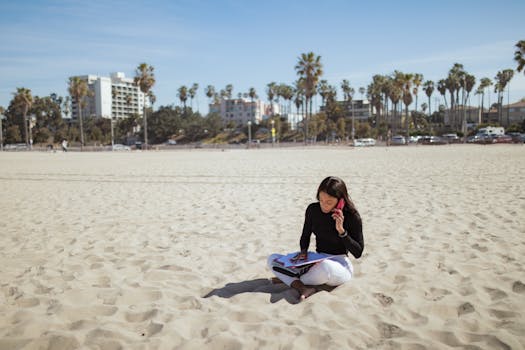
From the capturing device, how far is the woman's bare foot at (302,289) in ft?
12.1

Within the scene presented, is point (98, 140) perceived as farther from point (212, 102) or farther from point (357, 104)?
point (357, 104)

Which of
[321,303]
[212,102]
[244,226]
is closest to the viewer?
[321,303]

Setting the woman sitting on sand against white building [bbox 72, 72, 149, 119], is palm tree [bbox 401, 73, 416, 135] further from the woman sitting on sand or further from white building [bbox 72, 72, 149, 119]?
white building [bbox 72, 72, 149, 119]

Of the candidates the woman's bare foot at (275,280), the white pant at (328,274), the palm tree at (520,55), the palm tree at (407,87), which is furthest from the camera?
the palm tree at (407,87)

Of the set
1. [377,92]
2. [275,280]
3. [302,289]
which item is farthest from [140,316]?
[377,92]

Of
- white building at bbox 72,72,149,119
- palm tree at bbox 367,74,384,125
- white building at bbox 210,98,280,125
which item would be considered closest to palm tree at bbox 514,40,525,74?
palm tree at bbox 367,74,384,125

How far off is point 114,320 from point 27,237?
403 cm

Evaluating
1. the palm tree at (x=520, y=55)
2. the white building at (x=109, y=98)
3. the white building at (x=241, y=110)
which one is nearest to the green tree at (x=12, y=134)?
the white building at (x=109, y=98)

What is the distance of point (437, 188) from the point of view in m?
10.8

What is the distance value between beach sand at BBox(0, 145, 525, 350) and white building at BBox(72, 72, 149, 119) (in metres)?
151

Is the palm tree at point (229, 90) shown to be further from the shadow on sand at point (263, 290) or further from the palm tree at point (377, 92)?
the shadow on sand at point (263, 290)

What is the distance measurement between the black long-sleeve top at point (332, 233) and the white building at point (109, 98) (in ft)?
505

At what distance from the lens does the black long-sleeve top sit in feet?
12.1

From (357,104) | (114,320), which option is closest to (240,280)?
(114,320)
